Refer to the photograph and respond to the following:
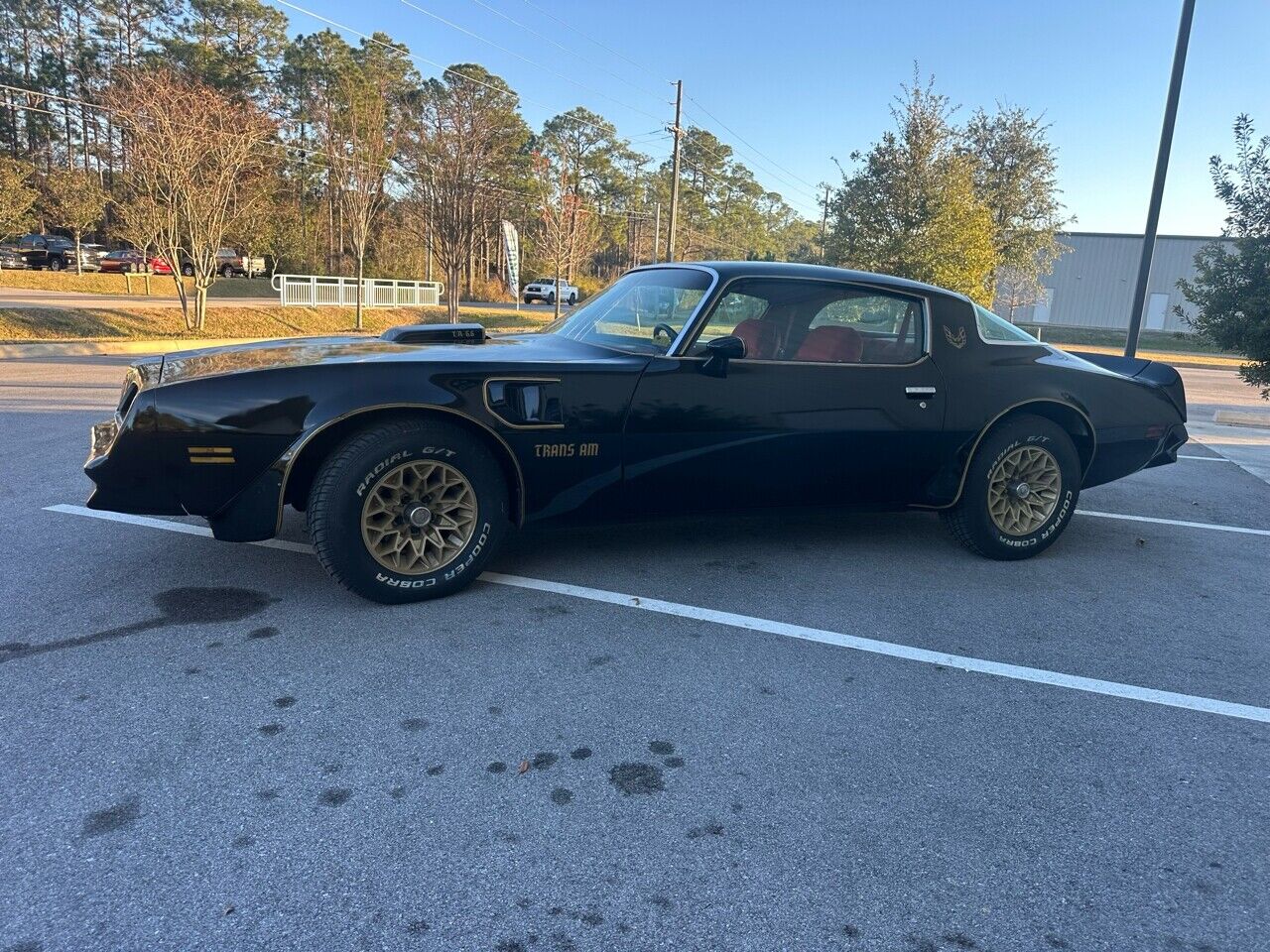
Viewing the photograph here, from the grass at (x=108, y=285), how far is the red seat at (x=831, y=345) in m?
31.8

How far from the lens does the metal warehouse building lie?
1777 inches

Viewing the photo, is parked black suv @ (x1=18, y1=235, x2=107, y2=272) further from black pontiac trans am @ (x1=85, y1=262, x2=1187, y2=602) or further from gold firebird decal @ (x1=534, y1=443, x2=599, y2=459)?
gold firebird decal @ (x1=534, y1=443, x2=599, y2=459)

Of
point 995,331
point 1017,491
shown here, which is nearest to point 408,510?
point 1017,491

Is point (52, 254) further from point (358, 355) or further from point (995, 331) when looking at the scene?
point (995, 331)

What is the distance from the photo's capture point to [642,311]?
4617 millimetres

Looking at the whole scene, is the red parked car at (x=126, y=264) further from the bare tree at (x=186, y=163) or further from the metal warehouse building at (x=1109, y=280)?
the metal warehouse building at (x=1109, y=280)

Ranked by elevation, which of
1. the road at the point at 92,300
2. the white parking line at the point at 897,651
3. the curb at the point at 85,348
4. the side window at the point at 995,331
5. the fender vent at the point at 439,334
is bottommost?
the white parking line at the point at 897,651

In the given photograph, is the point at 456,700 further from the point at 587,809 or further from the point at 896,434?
the point at 896,434

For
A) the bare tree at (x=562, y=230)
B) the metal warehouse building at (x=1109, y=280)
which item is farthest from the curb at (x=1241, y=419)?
the metal warehouse building at (x=1109, y=280)

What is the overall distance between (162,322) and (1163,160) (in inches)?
791

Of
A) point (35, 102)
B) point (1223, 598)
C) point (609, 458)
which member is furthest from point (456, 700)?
point (35, 102)

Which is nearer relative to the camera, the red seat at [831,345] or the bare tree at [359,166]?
the red seat at [831,345]

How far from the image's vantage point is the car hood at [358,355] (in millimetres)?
3695

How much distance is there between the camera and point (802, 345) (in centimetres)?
451
